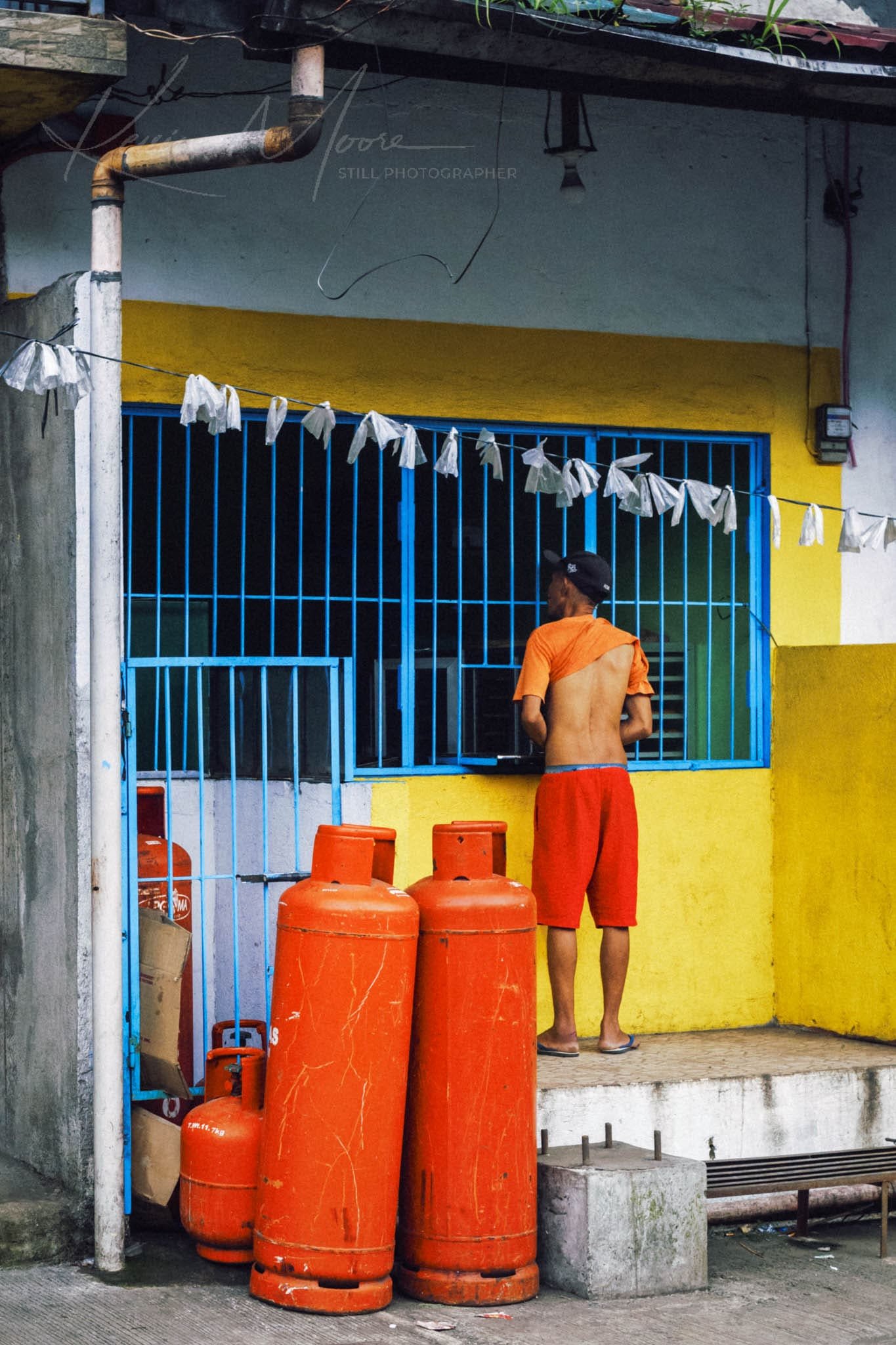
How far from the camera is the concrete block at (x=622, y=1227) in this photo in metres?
5.34

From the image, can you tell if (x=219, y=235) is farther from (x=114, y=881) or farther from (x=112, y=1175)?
(x=112, y=1175)

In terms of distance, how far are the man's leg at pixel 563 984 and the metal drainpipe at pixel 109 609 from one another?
78.7 inches

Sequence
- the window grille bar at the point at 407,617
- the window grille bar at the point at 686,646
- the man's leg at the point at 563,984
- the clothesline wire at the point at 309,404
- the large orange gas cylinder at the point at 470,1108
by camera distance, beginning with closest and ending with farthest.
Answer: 1. the large orange gas cylinder at the point at 470,1108
2. the clothesline wire at the point at 309,404
3. the man's leg at the point at 563,984
4. the window grille bar at the point at 407,617
5. the window grille bar at the point at 686,646

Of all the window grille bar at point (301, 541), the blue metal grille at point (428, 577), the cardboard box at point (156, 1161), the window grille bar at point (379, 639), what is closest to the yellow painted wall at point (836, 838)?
the blue metal grille at point (428, 577)

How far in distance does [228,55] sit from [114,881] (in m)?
3.47

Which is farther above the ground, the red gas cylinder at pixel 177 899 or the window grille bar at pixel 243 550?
the window grille bar at pixel 243 550

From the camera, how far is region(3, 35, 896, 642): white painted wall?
6.66 metres

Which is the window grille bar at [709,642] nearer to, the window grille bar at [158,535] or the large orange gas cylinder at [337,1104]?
the window grille bar at [158,535]

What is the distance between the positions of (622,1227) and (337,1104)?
1.08 m

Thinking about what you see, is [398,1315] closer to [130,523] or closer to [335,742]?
[335,742]

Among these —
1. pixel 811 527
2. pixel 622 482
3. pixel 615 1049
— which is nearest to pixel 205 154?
pixel 622 482

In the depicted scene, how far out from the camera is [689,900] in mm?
7473

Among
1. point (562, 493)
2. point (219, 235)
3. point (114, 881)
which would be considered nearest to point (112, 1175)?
point (114, 881)

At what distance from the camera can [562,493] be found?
619 cm
